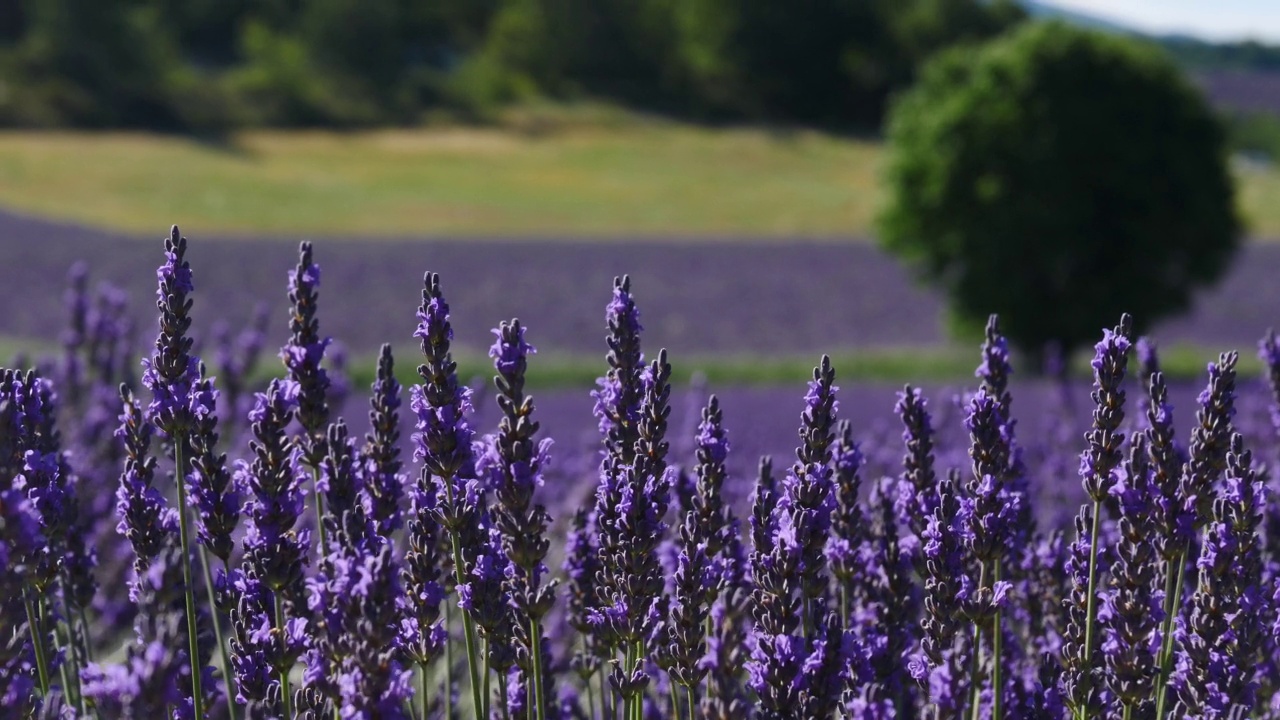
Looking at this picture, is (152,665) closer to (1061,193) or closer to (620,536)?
(620,536)

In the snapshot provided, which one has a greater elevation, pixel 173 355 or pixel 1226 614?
pixel 173 355

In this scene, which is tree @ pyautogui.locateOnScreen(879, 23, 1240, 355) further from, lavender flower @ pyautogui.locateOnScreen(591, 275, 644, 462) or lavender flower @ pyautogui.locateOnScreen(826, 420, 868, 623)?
lavender flower @ pyautogui.locateOnScreen(591, 275, 644, 462)

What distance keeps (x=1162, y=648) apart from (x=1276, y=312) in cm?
2063

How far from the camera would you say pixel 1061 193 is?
16.9 meters

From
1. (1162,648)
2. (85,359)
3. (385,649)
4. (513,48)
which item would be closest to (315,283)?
(385,649)

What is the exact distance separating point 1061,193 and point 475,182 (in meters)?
25.8

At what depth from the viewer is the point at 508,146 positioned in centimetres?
4531

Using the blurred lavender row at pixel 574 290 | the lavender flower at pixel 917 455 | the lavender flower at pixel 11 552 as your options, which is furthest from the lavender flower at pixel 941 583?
the blurred lavender row at pixel 574 290

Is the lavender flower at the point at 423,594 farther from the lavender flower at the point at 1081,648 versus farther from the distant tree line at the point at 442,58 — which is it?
the distant tree line at the point at 442,58

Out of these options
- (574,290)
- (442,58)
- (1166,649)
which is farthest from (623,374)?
(442,58)

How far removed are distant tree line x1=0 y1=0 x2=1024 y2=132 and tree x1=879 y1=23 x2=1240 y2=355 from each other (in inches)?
1231

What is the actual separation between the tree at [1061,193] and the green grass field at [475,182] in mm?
15701

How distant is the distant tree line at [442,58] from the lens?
43750 millimetres

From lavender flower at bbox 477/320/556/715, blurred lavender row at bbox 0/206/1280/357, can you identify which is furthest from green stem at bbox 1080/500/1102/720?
blurred lavender row at bbox 0/206/1280/357
